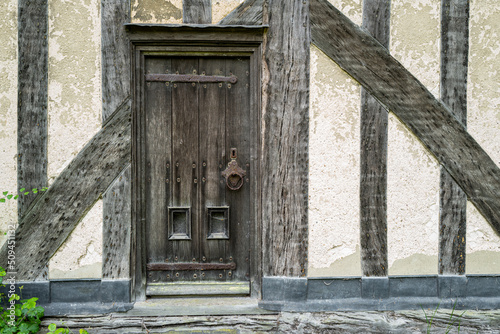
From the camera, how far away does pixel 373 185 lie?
2.76 metres

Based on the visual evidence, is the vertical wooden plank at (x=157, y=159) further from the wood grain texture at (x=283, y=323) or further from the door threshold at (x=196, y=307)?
the wood grain texture at (x=283, y=323)

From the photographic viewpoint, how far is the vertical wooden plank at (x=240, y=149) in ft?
9.36

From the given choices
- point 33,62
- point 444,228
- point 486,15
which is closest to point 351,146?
point 444,228

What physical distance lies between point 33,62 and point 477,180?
364 cm

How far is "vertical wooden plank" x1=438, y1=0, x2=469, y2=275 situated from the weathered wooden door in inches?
62.3

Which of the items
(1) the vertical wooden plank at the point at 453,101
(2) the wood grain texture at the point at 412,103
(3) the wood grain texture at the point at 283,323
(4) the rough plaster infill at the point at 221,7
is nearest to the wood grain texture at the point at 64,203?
(3) the wood grain texture at the point at 283,323

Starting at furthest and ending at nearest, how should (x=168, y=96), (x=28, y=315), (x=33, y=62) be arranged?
(x=168, y=96) → (x=33, y=62) → (x=28, y=315)

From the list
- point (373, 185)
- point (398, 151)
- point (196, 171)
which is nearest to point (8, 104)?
point (196, 171)

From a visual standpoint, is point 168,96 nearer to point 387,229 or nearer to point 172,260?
point 172,260

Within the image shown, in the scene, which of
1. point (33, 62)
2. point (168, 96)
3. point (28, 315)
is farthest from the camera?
point (168, 96)

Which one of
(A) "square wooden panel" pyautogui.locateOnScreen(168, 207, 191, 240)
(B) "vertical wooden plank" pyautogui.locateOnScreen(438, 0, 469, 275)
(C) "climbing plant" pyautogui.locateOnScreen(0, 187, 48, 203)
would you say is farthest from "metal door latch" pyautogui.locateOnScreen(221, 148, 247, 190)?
(B) "vertical wooden plank" pyautogui.locateOnScreen(438, 0, 469, 275)

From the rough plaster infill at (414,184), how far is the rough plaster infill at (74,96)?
235cm

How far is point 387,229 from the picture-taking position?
277 cm

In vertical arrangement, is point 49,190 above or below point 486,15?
below
